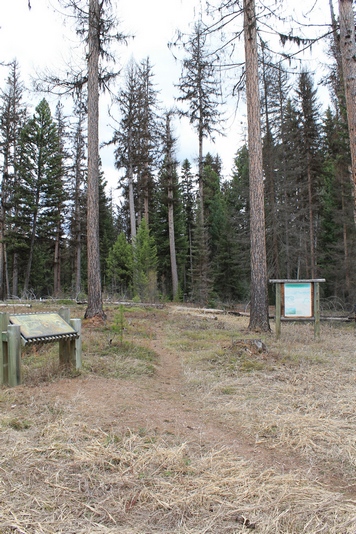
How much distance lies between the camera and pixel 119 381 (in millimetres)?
5312

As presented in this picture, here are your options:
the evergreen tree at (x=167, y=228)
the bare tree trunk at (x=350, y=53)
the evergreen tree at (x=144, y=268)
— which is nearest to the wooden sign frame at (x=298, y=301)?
the bare tree trunk at (x=350, y=53)

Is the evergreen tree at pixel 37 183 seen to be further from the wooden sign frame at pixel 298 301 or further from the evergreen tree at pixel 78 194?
the wooden sign frame at pixel 298 301

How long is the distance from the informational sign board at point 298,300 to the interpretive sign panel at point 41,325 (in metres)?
5.56

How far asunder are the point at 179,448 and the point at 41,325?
112 inches

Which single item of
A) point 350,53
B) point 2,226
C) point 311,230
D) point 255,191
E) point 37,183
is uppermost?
point 37,183

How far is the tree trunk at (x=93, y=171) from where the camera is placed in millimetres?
10812

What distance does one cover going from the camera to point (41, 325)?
514 centimetres

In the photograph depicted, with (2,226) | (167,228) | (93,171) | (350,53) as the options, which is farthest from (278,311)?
(167,228)

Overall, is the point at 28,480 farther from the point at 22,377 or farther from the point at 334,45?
the point at 334,45

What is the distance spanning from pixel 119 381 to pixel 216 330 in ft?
18.7

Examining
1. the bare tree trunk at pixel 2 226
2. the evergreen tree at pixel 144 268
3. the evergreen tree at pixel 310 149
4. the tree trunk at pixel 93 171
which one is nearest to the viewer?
the tree trunk at pixel 93 171

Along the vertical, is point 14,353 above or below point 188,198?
below

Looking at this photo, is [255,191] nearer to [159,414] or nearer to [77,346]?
[77,346]

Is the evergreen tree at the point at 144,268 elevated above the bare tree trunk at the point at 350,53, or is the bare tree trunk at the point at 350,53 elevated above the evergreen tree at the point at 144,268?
the bare tree trunk at the point at 350,53
